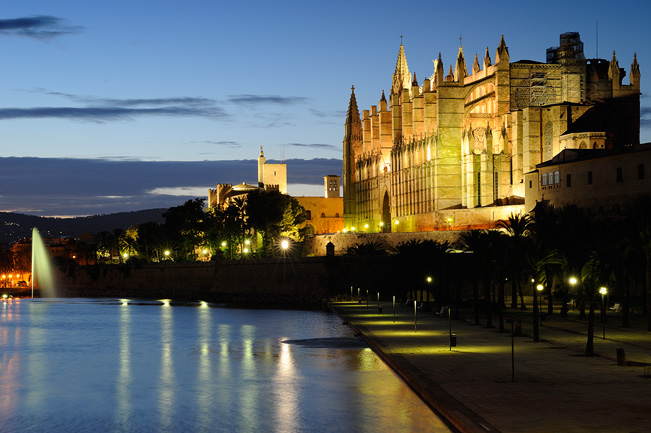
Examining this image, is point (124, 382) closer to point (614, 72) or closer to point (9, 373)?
point (9, 373)

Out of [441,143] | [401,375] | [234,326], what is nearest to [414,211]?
[441,143]

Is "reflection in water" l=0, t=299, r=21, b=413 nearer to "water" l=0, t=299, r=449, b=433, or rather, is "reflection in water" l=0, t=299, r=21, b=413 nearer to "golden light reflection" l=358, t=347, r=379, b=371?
"water" l=0, t=299, r=449, b=433

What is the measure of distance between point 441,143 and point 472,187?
24.7ft

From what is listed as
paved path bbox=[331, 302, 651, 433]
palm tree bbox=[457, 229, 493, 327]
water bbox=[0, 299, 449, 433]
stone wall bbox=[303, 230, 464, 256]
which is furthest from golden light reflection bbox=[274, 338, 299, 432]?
stone wall bbox=[303, 230, 464, 256]

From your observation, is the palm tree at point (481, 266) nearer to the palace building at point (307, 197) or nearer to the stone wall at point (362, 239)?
the stone wall at point (362, 239)

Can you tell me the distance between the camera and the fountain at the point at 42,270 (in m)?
120

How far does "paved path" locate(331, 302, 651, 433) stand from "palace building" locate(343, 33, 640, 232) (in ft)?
140

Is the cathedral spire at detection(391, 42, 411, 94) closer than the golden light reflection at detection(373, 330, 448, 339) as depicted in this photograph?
No

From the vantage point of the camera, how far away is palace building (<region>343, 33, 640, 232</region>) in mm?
77188

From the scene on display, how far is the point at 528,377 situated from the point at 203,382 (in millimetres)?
11236

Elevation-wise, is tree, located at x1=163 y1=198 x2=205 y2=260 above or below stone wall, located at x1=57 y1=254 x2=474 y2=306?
above

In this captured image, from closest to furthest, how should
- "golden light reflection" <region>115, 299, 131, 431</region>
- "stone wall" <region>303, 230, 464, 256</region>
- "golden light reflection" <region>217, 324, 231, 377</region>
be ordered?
"golden light reflection" <region>115, 299, 131, 431</region>
"golden light reflection" <region>217, 324, 231, 377</region>
"stone wall" <region>303, 230, 464, 256</region>

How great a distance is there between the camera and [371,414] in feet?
65.9

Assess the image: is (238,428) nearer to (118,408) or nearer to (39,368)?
(118,408)
